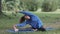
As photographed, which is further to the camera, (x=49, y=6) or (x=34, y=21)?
(x=49, y=6)

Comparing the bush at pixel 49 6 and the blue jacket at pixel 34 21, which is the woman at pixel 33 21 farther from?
the bush at pixel 49 6

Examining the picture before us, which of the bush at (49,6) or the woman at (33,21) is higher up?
the woman at (33,21)

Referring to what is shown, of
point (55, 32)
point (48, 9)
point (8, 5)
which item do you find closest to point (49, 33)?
point (55, 32)

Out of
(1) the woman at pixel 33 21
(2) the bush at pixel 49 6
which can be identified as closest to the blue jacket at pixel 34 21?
(1) the woman at pixel 33 21

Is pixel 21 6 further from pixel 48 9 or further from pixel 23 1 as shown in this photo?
pixel 48 9

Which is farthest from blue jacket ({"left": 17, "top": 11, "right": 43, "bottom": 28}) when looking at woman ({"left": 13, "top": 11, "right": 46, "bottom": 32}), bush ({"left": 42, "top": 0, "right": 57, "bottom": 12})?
bush ({"left": 42, "top": 0, "right": 57, "bottom": 12})

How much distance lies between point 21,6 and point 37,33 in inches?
568

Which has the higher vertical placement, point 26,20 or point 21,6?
point 26,20

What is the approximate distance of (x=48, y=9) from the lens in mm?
23359

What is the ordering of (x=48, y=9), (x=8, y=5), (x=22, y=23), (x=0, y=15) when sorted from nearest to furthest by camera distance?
1. (x=22, y=23)
2. (x=0, y=15)
3. (x=8, y=5)
4. (x=48, y=9)

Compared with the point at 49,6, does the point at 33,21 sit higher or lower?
higher

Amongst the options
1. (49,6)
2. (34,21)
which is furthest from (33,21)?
(49,6)

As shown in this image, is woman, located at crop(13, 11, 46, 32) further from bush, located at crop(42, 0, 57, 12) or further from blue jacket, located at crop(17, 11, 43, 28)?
bush, located at crop(42, 0, 57, 12)

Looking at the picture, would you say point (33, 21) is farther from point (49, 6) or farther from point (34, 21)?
point (49, 6)
